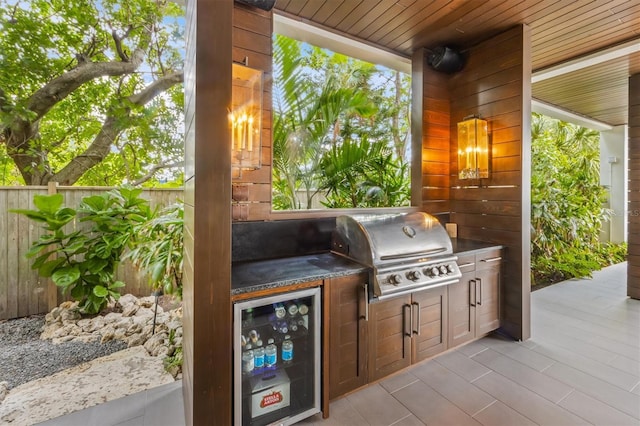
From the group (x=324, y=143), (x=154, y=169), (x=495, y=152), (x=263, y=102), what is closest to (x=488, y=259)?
(x=495, y=152)

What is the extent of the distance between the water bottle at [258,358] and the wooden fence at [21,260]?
259cm

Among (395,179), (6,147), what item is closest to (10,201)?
(6,147)

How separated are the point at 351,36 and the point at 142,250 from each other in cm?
259

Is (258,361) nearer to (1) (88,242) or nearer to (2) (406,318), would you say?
(2) (406,318)

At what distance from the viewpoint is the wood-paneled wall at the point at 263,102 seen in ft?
6.51

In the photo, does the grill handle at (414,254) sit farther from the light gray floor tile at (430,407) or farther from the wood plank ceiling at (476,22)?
the wood plank ceiling at (476,22)

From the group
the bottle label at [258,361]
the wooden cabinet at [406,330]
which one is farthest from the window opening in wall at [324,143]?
the bottle label at [258,361]

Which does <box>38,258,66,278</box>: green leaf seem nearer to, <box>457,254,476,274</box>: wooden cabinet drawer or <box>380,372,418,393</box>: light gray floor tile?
<box>380,372,418,393</box>: light gray floor tile

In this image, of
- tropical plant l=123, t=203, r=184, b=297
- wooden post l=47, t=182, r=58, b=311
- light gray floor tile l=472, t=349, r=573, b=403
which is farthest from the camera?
wooden post l=47, t=182, r=58, b=311

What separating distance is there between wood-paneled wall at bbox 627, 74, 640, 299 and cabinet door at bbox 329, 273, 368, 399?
3868 millimetres

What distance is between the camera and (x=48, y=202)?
2723 mm

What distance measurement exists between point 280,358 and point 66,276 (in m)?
2.28

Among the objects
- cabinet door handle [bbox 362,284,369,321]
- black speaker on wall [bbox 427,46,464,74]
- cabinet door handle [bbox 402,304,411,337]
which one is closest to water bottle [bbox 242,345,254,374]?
cabinet door handle [bbox 362,284,369,321]

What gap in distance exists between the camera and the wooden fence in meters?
2.75
